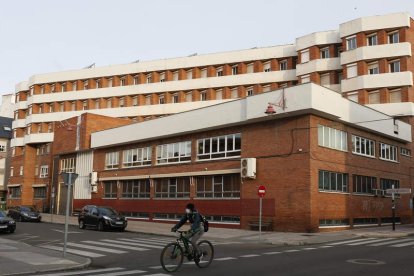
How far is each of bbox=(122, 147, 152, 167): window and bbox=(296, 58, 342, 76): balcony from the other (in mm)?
17907

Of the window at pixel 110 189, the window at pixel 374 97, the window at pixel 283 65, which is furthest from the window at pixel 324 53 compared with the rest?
the window at pixel 110 189

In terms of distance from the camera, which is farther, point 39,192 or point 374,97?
point 39,192

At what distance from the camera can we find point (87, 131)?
43688mm

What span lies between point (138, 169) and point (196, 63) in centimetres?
1928

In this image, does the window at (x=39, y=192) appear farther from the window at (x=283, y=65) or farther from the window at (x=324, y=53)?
the window at (x=324, y=53)

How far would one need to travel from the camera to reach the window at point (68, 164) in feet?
151

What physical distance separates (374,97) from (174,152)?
18.2 metres

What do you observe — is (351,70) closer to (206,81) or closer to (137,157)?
(206,81)

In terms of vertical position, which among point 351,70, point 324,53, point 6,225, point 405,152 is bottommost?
point 6,225

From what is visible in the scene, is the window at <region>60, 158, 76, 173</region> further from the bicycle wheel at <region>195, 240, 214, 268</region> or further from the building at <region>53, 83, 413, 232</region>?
the bicycle wheel at <region>195, 240, 214, 268</region>

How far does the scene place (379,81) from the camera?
39.2 metres

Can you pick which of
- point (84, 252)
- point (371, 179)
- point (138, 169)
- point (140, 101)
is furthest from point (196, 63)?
point (84, 252)

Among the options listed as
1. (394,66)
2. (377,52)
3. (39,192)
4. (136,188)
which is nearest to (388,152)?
(394,66)

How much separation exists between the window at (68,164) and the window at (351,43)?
93.3 ft
